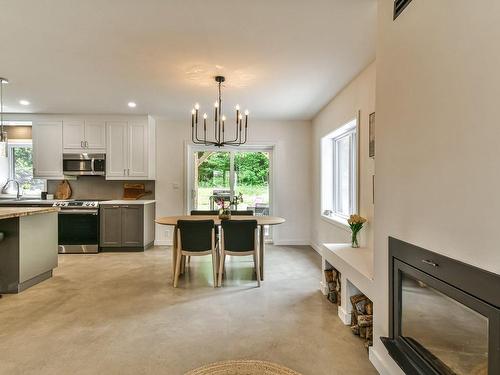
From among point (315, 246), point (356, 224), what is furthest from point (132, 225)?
point (356, 224)

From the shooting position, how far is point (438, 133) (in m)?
1.36

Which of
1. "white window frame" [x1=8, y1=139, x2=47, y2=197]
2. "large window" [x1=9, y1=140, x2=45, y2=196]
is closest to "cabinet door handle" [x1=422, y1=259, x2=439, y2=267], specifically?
"white window frame" [x1=8, y1=139, x2=47, y2=197]

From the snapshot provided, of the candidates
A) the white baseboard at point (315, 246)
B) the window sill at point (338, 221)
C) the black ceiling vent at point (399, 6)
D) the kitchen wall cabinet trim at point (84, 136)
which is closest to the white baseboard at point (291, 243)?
the white baseboard at point (315, 246)

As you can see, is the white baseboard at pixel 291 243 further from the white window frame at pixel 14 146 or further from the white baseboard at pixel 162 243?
the white window frame at pixel 14 146

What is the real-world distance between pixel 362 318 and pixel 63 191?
18.8 feet

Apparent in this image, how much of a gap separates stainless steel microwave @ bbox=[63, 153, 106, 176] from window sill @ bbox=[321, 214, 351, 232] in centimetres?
406

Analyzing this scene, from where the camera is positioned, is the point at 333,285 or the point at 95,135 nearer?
the point at 333,285

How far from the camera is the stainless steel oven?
5227 mm

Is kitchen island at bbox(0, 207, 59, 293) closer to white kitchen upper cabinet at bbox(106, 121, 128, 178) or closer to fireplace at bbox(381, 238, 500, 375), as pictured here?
white kitchen upper cabinet at bbox(106, 121, 128, 178)

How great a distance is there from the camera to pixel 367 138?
10.7 ft

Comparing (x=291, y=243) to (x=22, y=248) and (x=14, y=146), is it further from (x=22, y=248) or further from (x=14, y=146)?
(x=14, y=146)

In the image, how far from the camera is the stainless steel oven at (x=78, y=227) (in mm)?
5227

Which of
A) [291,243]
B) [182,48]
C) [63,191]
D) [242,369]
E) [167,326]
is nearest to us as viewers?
[242,369]

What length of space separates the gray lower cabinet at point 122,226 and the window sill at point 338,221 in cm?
317
